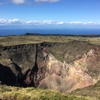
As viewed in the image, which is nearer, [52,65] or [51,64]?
[52,65]

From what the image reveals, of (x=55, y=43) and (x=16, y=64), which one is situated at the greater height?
(x=55, y=43)


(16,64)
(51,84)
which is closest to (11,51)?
(16,64)

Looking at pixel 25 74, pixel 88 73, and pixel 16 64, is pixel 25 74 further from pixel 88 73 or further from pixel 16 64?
pixel 88 73

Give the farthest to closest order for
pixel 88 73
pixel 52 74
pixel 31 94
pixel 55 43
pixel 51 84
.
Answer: pixel 55 43, pixel 52 74, pixel 51 84, pixel 88 73, pixel 31 94

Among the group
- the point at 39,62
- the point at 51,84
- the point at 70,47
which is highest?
the point at 70,47

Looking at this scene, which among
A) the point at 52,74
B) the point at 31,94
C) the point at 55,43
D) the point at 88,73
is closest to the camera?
the point at 31,94

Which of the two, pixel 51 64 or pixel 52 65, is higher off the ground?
pixel 51 64

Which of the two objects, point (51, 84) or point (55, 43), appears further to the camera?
point (55, 43)
